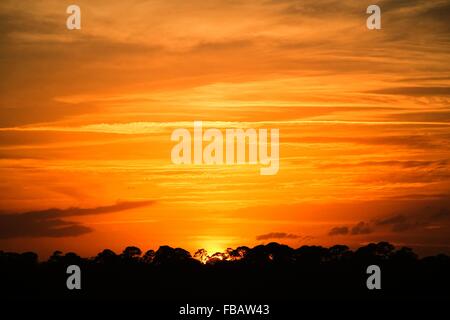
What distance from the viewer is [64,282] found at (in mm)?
141875

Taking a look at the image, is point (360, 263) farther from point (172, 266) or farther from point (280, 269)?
point (172, 266)

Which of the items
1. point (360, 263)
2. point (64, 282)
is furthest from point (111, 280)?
point (360, 263)

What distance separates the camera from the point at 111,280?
475 feet
